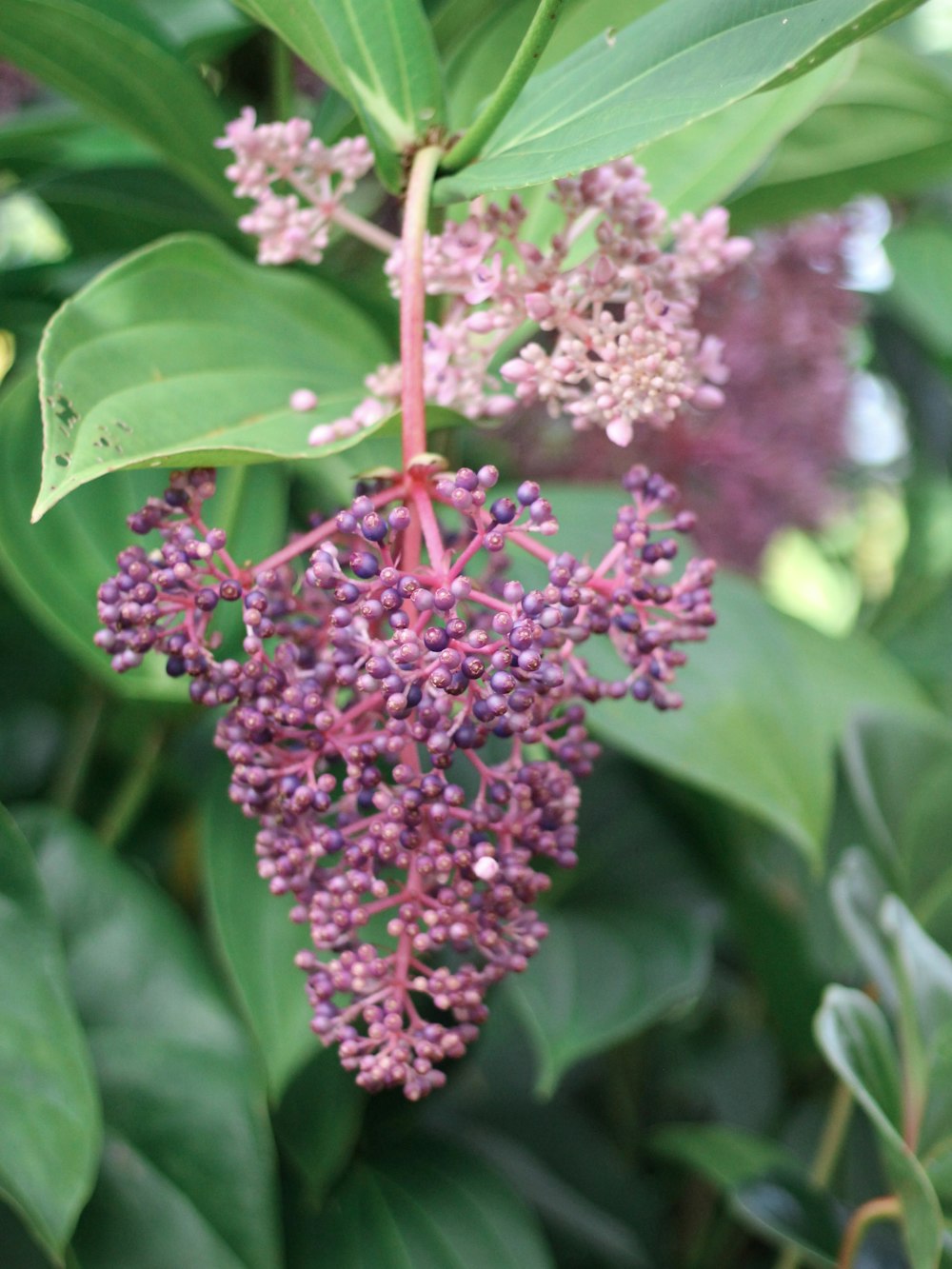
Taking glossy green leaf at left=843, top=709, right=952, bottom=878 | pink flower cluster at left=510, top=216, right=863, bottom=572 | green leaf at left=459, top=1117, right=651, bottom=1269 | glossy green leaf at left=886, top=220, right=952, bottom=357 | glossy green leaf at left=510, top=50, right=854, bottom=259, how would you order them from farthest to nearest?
pink flower cluster at left=510, top=216, right=863, bottom=572, glossy green leaf at left=886, top=220, right=952, bottom=357, green leaf at left=459, top=1117, right=651, bottom=1269, glossy green leaf at left=843, top=709, right=952, bottom=878, glossy green leaf at left=510, top=50, right=854, bottom=259

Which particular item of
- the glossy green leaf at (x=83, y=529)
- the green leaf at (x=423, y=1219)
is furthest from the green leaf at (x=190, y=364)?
the green leaf at (x=423, y=1219)

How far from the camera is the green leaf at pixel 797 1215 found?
65cm

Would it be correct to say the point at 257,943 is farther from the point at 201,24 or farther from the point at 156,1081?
the point at 201,24

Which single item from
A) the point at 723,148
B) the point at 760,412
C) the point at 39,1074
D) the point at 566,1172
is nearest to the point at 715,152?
the point at 723,148

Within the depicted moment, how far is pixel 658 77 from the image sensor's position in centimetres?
41

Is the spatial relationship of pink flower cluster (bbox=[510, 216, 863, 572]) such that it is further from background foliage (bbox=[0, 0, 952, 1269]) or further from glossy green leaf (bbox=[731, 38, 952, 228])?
glossy green leaf (bbox=[731, 38, 952, 228])

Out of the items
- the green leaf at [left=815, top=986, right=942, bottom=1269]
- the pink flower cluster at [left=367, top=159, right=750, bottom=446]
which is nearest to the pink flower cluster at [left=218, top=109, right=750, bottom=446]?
the pink flower cluster at [left=367, top=159, right=750, bottom=446]

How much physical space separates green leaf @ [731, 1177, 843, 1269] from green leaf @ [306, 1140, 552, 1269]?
0.42ft

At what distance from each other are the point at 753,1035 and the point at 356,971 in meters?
0.79

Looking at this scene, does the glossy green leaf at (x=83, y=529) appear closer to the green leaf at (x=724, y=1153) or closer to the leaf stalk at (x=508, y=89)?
the leaf stalk at (x=508, y=89)

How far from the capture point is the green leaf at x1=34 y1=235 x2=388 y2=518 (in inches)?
16.0

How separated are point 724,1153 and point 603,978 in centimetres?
21

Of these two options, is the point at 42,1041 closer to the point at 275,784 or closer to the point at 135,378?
the point at 275,784

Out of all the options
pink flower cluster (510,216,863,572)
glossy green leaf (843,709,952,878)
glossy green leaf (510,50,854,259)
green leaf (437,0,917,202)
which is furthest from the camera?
pink flower cluster (510,216,863,572)
